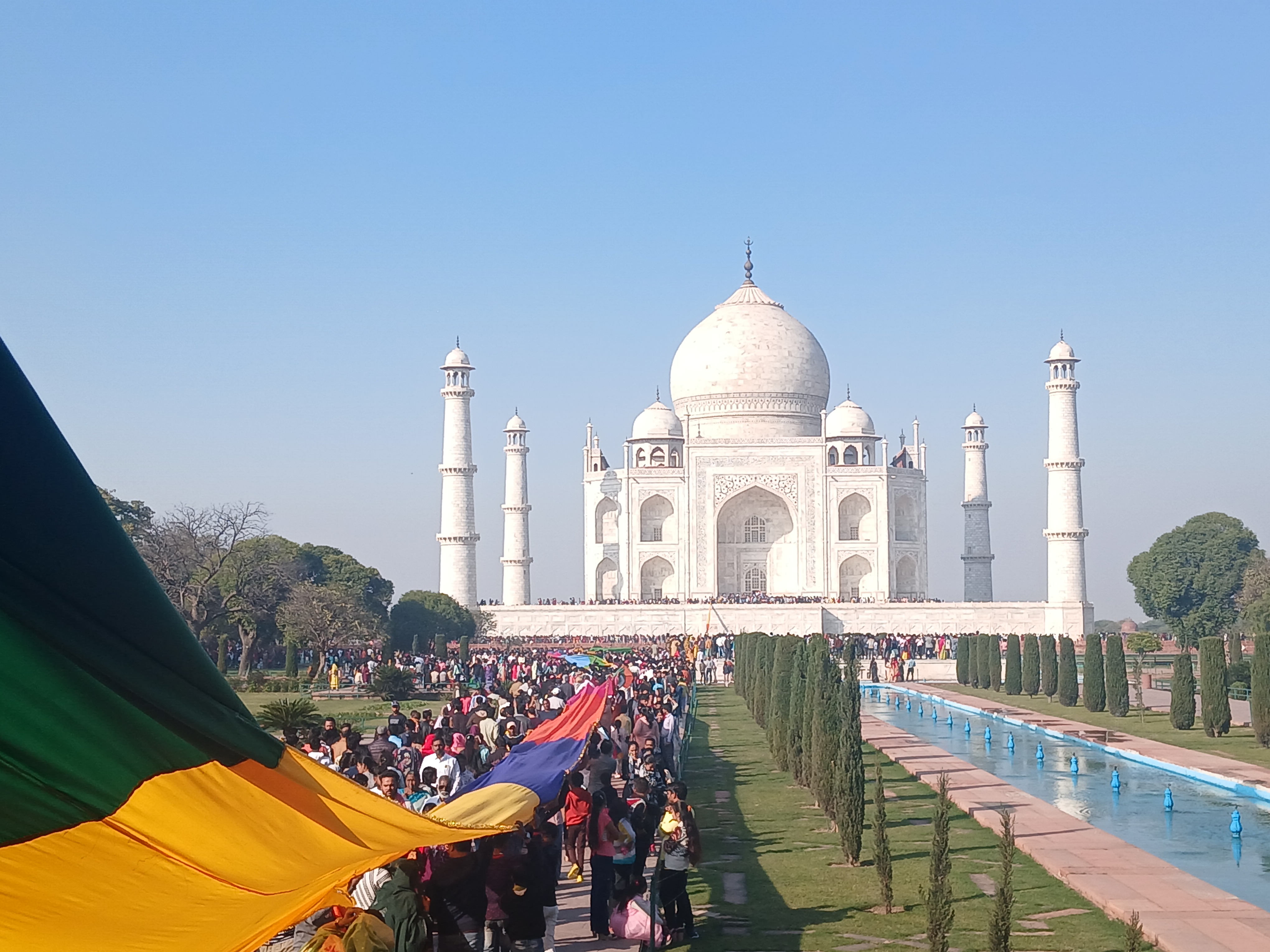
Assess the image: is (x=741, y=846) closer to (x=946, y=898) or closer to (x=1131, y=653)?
(x=946, y=898)

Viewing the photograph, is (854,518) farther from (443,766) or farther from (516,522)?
(443,766)

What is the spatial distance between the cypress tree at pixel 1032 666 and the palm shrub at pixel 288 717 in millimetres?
15891

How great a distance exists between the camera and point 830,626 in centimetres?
3800

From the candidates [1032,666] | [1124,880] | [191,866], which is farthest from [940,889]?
→ [1032,666]

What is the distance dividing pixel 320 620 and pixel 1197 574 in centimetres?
2819

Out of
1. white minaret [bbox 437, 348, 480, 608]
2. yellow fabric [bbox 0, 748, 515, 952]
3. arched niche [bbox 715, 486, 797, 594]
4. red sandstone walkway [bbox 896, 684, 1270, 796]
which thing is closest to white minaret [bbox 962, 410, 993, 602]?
arched niche [bbox 715, 486, 797, 594]

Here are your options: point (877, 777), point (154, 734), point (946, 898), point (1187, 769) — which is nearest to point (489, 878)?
point (946, 898)

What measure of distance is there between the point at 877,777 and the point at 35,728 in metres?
6.53

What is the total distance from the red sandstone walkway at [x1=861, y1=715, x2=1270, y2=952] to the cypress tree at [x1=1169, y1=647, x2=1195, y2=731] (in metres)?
5.99

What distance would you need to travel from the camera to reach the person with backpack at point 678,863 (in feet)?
21.6

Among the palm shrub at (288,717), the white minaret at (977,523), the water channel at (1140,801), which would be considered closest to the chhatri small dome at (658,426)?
the white minaret at (977,523)

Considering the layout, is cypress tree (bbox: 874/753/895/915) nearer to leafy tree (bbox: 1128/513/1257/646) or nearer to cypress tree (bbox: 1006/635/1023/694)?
cypress tree (bbox: 1006/635/1023/694)

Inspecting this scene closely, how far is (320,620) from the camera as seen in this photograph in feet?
81.6

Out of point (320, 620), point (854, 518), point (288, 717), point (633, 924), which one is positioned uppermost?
point (854, 518)
